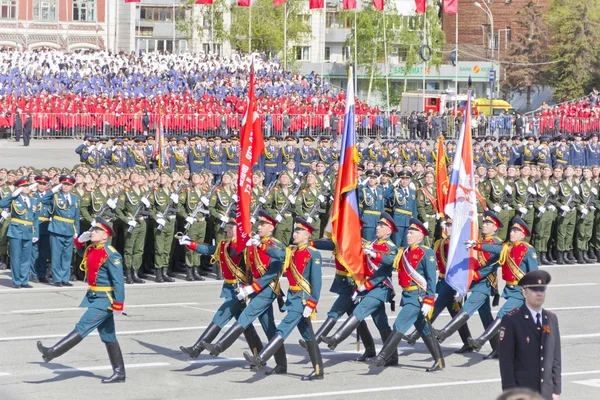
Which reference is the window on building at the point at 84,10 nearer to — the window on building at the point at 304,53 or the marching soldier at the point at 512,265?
the window on building at the point at 304,53

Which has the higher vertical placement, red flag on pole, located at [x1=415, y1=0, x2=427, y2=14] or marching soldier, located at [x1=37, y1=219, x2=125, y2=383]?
red flag on pole, located at [x1=415, y1=0, x2=427, y2=14]

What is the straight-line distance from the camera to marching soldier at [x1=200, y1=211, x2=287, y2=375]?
11711 millimetres

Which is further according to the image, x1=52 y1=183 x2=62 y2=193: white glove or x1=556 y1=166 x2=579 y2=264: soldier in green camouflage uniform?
x1=556 y1=166 x2=579 y2=264: soldier in green camouflage uniform

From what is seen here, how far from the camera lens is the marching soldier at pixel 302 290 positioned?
11.6 m

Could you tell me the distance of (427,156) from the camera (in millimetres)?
30406

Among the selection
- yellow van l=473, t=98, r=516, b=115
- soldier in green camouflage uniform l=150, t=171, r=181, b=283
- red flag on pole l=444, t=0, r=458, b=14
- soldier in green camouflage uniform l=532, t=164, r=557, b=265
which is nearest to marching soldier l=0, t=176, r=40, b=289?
soldier in green camouflage uniform l=150, t=171, r=181, b=283

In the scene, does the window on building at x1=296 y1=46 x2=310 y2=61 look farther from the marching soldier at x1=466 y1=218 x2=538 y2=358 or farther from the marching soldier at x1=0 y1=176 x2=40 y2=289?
the marching soldier at x1=466 y1=218 x2=538 y2=358

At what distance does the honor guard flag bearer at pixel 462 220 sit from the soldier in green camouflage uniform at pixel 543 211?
8.21 meters

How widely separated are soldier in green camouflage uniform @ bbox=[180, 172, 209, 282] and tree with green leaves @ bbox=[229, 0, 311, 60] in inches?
2055

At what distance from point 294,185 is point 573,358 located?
31.2 ft

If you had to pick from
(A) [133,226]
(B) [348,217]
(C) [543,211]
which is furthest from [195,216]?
(B) [348,217]

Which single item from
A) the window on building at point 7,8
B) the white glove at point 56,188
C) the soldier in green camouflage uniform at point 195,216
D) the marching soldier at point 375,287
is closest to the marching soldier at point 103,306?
the marching soldier at point 375,287

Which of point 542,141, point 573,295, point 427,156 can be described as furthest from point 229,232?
point 542,141

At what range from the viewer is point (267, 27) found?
71188 millimetres
